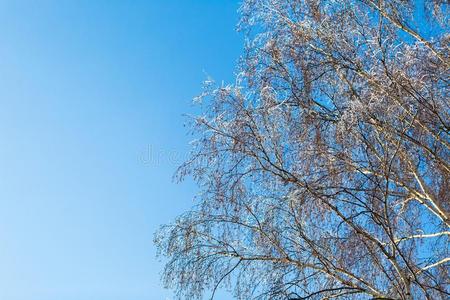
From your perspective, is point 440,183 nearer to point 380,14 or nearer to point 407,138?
point 407,138

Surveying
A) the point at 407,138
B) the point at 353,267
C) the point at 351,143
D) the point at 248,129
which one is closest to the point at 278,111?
the point at 248,129

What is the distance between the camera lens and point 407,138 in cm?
600

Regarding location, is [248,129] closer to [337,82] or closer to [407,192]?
[337,82]

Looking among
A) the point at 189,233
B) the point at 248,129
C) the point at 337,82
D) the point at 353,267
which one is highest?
the point at 337,82

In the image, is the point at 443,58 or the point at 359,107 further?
the point at 443,58

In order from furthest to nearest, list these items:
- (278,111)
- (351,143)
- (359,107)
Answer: (278,111), (351,143), (359,107)

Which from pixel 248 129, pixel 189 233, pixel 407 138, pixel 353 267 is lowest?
pixel 353 267

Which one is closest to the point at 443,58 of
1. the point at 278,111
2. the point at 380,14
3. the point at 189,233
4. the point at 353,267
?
the point at 380,14

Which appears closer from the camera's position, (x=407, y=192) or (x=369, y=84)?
(x=369, y=84)

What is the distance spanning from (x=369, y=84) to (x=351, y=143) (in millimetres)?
603

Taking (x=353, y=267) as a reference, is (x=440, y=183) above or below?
above

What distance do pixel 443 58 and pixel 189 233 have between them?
2941 mm

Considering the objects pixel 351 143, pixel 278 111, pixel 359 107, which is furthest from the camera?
pixel 278 111

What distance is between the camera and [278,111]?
6.41 meters
